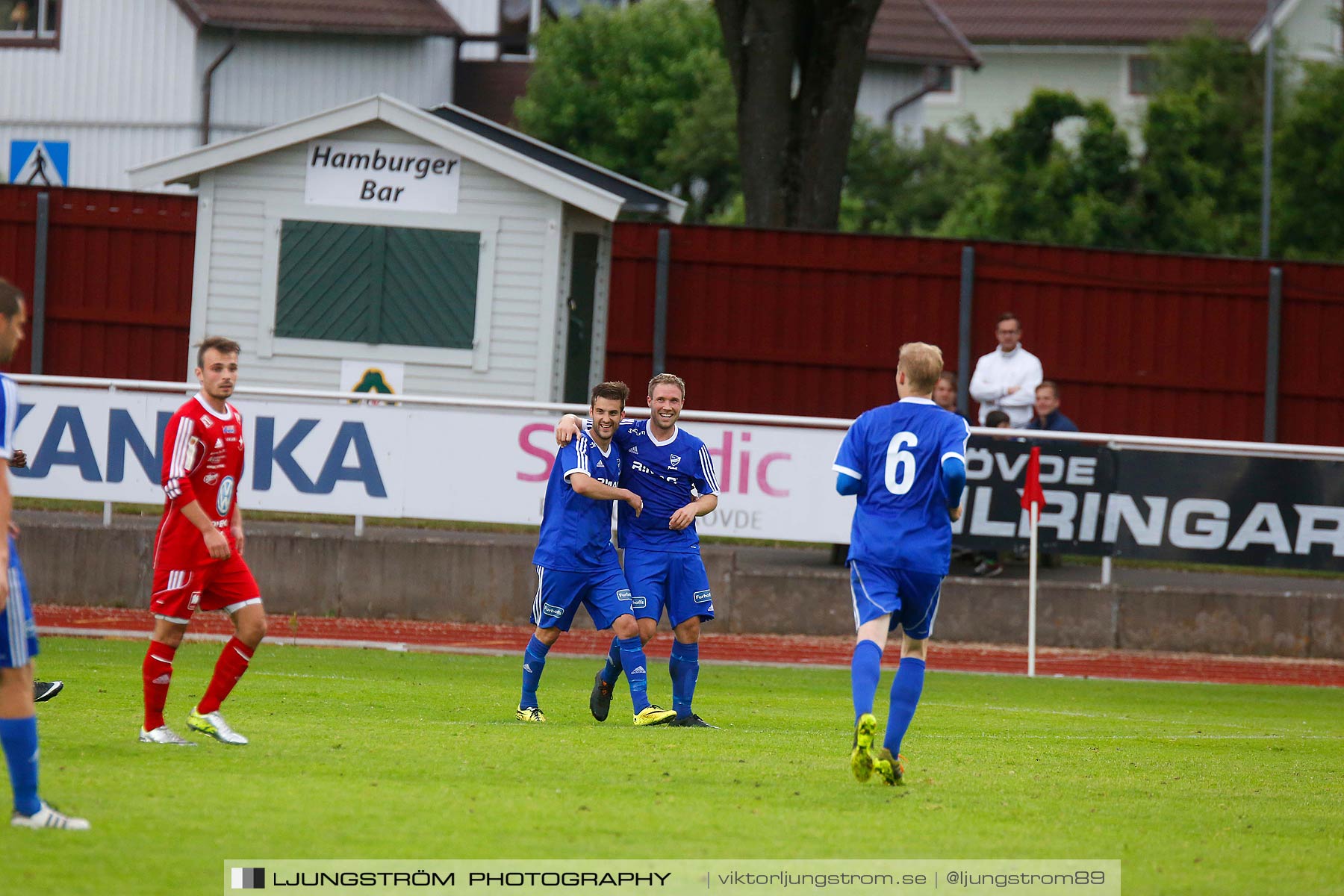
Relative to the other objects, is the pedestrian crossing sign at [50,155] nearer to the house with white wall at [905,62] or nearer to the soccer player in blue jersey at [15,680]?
the house with white wall at [905,62]

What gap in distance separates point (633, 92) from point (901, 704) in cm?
3487

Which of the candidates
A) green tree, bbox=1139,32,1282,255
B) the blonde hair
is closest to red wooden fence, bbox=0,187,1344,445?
the blonde hair

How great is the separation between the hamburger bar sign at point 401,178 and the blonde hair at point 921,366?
12220 millimetres

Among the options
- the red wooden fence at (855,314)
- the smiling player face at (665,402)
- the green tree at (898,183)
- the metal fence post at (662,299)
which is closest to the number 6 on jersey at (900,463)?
the smiling player face at (665,402)

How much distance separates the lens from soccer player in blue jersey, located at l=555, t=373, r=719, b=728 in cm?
959

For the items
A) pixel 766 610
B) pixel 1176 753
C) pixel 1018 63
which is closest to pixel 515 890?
pixel 1176 753

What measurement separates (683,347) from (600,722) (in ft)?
36.3

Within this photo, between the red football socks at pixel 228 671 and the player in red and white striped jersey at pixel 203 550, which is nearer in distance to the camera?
the player in red and white striped jersey at pixel 203 550

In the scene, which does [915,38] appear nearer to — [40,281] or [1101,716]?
[40,281]

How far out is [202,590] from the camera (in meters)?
8.02

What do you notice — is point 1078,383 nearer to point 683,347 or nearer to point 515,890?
point 683,347

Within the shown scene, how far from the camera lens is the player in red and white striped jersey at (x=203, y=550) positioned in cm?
788

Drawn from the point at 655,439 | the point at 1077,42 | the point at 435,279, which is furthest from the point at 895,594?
the point at 1077,42

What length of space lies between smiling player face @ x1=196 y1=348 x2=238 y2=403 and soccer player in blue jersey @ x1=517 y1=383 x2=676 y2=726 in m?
2.12
